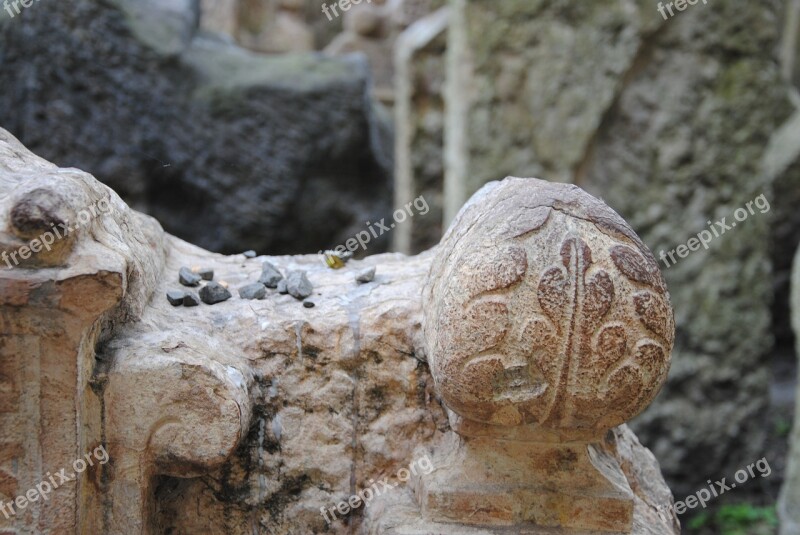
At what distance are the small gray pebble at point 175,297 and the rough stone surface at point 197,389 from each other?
14 mm

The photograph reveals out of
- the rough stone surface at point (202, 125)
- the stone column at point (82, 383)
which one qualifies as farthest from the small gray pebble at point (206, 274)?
the rough stone surface at point (202, 125)

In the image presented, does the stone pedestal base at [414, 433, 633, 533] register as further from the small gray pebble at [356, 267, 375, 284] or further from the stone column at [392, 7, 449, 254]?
the stone column at [392, 7, 449, 254]

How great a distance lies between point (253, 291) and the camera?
1.30m

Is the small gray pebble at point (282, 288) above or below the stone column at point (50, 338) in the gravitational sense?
above

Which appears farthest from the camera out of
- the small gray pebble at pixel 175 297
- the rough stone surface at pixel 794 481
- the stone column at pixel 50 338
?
the rough stone surface at pixel 794 481

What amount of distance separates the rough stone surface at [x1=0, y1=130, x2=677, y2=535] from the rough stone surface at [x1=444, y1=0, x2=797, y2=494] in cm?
137

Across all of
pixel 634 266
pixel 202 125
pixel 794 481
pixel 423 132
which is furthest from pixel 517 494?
pixel 423 132

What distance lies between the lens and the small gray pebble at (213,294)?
1265mm

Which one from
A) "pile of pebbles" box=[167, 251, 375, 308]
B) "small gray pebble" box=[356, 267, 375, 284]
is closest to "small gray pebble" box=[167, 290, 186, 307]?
"pile of pebbles" box=[167, 251, 375, 308]

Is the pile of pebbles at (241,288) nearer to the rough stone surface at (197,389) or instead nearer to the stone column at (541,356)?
the rough stone surface at (197,389)

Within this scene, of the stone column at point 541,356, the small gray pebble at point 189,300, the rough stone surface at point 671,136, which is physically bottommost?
the stone column at point 541,356

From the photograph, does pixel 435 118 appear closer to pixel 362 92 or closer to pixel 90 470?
pixel 362 92

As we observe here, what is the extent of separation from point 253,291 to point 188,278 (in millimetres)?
102

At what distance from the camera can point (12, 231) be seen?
93 cm
